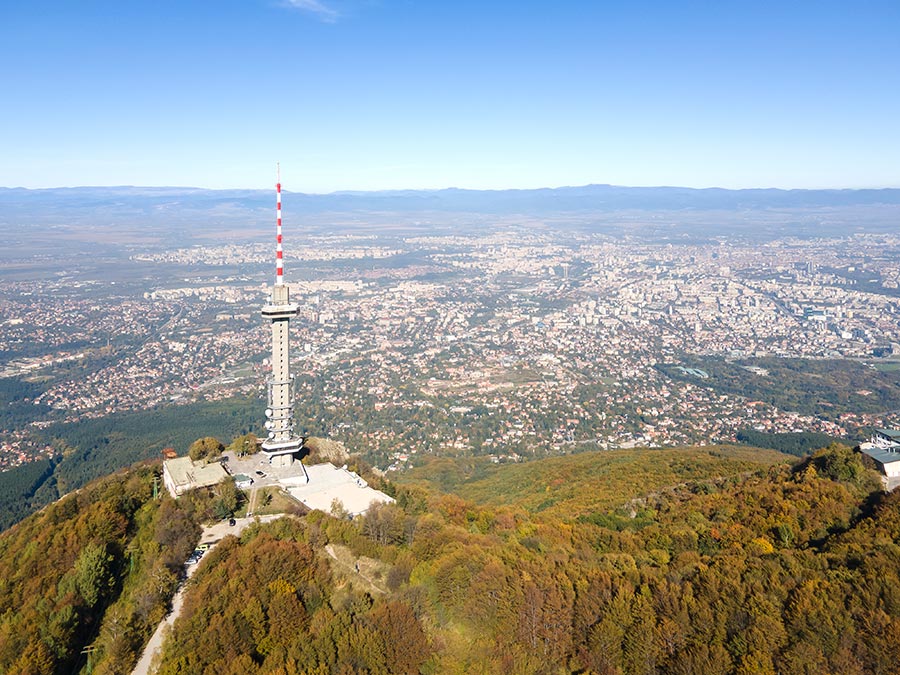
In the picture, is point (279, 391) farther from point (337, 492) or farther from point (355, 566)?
point (355, 566)

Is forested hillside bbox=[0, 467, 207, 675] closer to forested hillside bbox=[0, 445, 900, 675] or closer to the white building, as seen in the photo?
forested hillside bbox=[0, 445, 900, 675]

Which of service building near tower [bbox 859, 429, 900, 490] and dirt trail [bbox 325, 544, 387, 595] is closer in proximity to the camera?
dirt trail [bbox 325, 544, 387, 595]

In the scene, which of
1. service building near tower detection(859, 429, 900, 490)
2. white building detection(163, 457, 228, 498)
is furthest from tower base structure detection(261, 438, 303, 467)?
service building near tower detection(859, 429, 900, 490)

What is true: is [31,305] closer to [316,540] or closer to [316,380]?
[316,380]

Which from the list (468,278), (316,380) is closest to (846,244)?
(468,278)

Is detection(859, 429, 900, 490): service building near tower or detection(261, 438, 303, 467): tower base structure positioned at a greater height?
detection(859, 429, 900, 490): service building near tower

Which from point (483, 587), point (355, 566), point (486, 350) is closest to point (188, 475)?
point (355, 566)

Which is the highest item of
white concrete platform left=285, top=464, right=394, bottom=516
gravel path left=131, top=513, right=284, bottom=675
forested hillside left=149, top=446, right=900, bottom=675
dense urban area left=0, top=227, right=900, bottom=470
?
forested hillside left=149, top=446, right=900, bottom=675

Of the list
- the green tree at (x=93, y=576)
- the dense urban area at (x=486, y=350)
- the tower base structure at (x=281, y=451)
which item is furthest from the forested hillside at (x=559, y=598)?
the dense urban area at (x=486, y=350)
